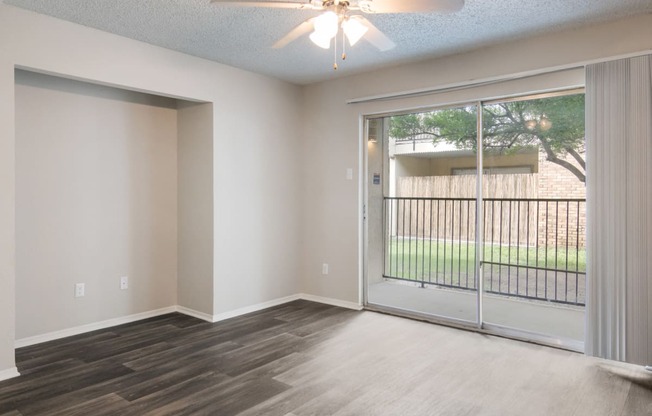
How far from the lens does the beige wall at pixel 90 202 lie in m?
3.37

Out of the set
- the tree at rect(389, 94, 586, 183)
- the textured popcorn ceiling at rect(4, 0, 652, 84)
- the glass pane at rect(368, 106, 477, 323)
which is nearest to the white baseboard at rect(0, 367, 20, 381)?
the textured popcorn ceiling at rect(4, 0, 652, 84)

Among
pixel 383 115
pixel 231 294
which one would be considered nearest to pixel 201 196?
pixel 231 294

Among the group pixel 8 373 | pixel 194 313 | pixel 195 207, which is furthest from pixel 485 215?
pixel 8 373

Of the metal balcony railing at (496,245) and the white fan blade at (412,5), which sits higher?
the white fan blade at (412,5)

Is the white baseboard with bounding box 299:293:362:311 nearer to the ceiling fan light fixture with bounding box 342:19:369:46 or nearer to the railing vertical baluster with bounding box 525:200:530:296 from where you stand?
the railing vertical baluster with bounding box 525:200:530:296

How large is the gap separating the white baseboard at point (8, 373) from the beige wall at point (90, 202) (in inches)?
24.7

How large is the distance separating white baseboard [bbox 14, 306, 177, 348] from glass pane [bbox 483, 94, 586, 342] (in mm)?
3202

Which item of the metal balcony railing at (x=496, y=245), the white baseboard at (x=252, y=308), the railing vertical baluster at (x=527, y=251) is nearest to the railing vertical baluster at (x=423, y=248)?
the metal balcony railing at (x=496, y=245)

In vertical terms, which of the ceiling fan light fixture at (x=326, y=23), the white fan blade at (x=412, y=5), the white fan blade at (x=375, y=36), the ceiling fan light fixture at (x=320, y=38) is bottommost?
the ceiling fan light fixture at (x=320, y=38)

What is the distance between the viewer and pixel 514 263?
4.46 m

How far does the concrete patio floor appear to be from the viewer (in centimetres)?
381

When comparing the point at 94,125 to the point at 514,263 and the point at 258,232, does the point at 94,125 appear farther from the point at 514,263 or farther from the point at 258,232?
the point at 514,263

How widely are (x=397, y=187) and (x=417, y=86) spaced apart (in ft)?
3.82

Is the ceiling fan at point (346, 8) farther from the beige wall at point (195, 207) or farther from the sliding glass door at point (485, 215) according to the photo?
the beige wall at point (195, 207)
